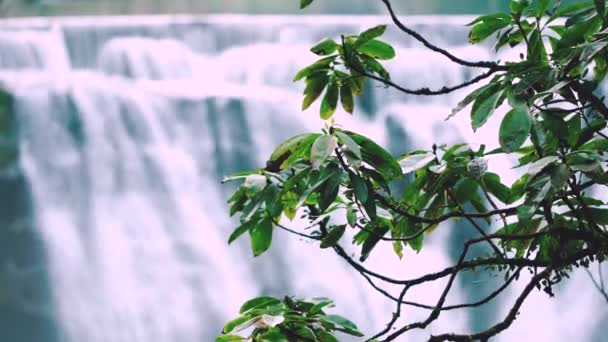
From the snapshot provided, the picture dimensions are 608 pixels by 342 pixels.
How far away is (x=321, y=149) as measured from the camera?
88cm

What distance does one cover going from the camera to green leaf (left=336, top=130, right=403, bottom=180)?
0.97 metres

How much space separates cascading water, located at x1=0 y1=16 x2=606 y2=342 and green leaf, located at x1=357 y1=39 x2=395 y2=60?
3712mm

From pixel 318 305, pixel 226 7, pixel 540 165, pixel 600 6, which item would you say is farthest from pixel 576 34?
pixel 226 7

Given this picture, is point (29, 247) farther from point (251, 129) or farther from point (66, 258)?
point (251, 129)

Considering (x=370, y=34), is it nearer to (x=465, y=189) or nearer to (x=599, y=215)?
(x=465, y=189)

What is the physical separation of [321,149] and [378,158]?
114 millimetres

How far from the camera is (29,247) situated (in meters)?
5.51

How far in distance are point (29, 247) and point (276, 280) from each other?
4.73 feet

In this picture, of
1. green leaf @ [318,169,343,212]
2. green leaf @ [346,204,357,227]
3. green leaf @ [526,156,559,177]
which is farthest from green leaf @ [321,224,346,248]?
green leaf @ [526,156,559,177]

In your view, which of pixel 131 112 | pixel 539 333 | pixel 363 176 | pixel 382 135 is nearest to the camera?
pixel 363 176

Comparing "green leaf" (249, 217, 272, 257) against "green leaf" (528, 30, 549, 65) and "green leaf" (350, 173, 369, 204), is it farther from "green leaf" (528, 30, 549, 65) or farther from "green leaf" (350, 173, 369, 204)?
"green leaf" (528, 30, 549, 65)

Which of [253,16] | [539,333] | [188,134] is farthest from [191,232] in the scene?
[539,333]

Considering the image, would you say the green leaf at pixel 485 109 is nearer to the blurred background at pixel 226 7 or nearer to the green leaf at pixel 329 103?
the green leaf at pixel 329 103

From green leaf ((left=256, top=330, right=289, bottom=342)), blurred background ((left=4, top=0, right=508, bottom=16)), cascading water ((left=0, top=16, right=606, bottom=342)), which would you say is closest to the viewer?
green leaf ((left=256, top=330, right=289, bottom=342))
